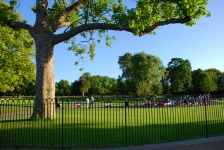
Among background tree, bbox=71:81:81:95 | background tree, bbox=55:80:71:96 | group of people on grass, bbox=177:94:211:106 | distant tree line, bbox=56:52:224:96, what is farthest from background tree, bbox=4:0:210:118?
background tree, bbox=55:80:71:96

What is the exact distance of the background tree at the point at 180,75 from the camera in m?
96.4

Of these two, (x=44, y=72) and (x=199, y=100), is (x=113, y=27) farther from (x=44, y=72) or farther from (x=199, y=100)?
(x=199, y=100)

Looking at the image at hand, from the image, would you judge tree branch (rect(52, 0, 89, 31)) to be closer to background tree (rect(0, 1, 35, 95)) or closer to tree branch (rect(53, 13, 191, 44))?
tree branch (rect(53, 13, 191, 44))

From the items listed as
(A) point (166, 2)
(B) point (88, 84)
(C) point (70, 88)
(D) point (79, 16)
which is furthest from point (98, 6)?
(C) point (70, 88)

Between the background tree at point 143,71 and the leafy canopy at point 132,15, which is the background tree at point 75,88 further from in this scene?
the leafy canopy at point 132,15

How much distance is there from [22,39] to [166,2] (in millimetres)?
27466

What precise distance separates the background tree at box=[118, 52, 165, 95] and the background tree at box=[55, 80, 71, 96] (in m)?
44.3

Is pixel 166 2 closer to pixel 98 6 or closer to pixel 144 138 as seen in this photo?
pixel 98 6

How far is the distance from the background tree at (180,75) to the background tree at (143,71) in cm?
818

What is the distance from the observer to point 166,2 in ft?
61.8

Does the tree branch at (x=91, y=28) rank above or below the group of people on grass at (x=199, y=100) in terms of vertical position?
above

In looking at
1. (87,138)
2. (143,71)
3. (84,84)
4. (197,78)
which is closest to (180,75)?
(197,78)

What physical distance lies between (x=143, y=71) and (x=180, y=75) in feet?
51.0

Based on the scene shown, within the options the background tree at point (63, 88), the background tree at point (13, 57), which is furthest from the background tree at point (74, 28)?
the background tree at point (63, 88)
